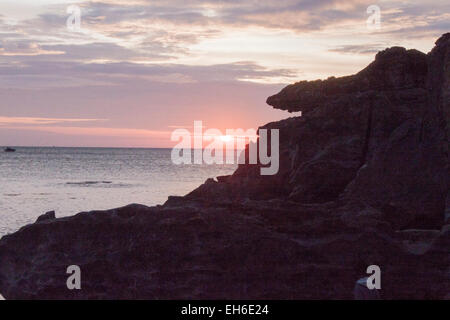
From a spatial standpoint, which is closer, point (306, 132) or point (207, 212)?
point (207, 212)

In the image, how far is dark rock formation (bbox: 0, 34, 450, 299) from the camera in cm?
1380

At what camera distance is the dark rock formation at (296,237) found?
1380cm

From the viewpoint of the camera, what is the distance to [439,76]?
16531 millimetres

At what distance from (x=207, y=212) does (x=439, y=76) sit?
705cm

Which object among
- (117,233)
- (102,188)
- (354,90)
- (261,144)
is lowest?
(102,188)

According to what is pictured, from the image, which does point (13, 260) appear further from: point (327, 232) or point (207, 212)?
point (327, 232)

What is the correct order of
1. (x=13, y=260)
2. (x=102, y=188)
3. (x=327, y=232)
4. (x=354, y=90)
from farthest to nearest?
(x=102, y=188)
(x=354, y=90)
(x=13, y=260)
(x=327, y=232)

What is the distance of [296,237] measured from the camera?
562 inches

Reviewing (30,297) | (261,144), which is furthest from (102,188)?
(30,297)
